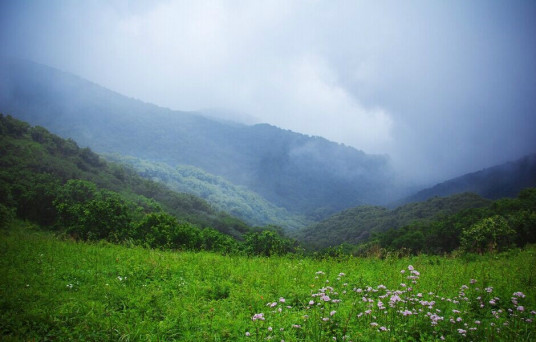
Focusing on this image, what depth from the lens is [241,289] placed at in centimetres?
646

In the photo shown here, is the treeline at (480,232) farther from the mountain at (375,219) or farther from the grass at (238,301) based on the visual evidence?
the mountain at (375,219)

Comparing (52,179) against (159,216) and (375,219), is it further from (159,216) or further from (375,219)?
(375,219)

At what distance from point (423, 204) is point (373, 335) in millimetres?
158286

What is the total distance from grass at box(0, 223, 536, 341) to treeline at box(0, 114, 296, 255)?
456 cm

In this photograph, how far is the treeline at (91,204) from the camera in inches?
746

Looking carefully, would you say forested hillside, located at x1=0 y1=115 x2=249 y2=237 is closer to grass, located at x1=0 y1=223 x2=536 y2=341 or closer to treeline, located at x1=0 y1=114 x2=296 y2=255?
treeline, located at x1=0 y1=114 x2=296 y2=255

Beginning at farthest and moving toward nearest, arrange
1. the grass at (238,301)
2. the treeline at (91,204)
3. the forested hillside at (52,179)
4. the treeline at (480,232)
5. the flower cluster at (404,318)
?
the forested hillside at (52,179) < the treeline at (480,232) < the treeline at (91,204) < the grass at (238,301) < the flower cluster at (404,318)

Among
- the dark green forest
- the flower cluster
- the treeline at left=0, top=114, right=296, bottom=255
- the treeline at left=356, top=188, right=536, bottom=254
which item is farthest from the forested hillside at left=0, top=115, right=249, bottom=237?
the treeline at left=356, top=188, right=536, bottom=254

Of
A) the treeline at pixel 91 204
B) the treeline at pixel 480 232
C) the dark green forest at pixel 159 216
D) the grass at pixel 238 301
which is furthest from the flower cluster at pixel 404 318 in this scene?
the treeline at pixel 91 204

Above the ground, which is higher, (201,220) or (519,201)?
(519,201)

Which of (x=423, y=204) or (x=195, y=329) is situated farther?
(x=423, y=204)

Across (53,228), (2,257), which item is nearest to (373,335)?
(2,257)

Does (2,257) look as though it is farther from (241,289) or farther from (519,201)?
(519,201)

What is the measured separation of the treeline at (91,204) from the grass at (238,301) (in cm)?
456
